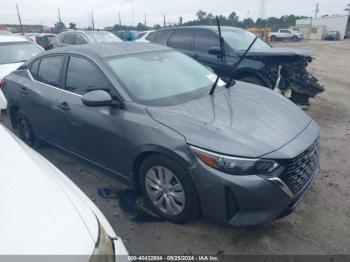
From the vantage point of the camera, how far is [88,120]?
3.36 m

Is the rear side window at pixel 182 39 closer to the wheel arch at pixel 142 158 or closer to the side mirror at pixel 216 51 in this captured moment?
the side mirror at pixel 216 51

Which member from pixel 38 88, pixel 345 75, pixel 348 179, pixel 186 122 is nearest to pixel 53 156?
pixel 38 88

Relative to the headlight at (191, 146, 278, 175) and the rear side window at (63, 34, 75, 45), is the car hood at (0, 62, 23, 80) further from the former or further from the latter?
the headlight at (191, 146, 278, 175)

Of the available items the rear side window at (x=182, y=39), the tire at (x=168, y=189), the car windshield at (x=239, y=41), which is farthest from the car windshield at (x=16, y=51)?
the tire at (x=168, y=189)

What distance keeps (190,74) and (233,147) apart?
1.52 m

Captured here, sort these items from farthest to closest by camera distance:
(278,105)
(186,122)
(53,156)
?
(53,156)
(278,105)
(186,122)

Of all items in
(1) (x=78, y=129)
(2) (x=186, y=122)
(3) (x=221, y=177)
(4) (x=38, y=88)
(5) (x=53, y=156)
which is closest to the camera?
(3) (x=221, y=177)

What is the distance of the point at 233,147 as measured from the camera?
2.43 meters

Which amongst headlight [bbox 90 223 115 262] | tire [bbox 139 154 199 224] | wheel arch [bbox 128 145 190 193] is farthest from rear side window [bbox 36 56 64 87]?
headlight [bbox 90 223 115 262]

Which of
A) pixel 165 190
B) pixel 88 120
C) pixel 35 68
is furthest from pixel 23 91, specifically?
pixel 165 190

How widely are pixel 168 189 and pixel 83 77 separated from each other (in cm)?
166

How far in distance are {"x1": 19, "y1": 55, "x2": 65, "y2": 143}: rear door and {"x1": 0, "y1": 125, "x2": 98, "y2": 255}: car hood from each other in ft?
6.69

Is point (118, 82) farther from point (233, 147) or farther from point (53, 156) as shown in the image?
point (53, 156)

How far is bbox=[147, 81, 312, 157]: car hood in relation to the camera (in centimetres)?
246
